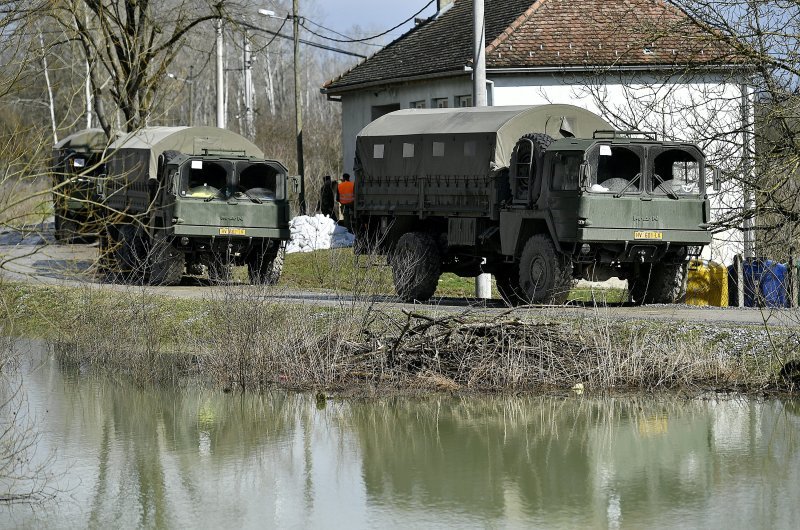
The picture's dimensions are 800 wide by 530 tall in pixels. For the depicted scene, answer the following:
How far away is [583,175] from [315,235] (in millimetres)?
15882

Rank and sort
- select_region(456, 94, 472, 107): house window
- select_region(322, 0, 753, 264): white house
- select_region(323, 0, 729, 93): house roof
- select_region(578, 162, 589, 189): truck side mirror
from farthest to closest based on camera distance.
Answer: select_region(456, 94, 472, 107): house window < select_region(323, 0, 729, 93): house roof < select_region(322, 0, 753, 264): white house < select_region(578, 162, 589, 189): truck side mirror

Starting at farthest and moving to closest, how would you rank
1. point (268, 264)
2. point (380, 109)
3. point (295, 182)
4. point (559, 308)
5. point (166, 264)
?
point (380, 109), point (295, 182), point (268, 264), point (166, 264), point (559, 308)

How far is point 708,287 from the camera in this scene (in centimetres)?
2480

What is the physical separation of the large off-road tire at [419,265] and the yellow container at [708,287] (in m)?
4.75

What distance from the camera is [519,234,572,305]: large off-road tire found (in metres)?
20.1

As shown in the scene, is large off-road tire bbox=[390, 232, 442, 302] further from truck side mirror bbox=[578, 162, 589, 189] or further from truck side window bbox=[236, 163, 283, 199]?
truck side window bbox=[236, 163, 283, 199]

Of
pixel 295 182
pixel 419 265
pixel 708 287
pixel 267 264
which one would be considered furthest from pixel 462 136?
pixel 267 264

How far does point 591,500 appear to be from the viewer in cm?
1128

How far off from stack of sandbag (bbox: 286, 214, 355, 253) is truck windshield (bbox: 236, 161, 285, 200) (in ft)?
24.4

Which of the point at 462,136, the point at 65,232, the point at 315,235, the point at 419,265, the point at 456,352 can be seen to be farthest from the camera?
the point at 315,235

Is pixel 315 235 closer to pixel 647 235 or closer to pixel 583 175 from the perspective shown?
pixel 647 235

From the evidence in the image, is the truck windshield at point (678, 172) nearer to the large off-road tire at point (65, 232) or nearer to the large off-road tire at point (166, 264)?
the large off-road tire at point (65, 232)

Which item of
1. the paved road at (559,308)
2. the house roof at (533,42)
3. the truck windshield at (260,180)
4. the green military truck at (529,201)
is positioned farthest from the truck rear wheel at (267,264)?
the house roof at (533,42)

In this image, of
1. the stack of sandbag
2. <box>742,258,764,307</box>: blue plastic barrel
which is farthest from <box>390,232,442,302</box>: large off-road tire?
the stack of sandbag
